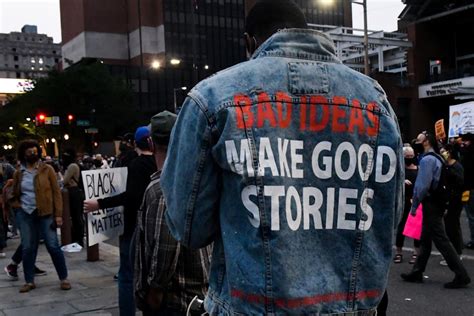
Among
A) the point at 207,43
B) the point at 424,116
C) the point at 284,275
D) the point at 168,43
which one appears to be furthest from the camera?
the point at 207,43

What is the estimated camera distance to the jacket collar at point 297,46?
174 centimetres

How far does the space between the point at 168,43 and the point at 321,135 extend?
260ft

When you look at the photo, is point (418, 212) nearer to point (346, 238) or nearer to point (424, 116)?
point (346, 238)

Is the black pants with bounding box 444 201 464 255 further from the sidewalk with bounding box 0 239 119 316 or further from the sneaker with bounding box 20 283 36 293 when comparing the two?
the sneaker with bounding box 20 283 36 293

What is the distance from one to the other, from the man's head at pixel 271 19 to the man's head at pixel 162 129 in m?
1.72

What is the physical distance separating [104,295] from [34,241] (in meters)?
1.25

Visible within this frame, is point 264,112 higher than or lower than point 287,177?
higher

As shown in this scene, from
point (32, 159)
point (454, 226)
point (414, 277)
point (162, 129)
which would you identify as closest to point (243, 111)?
point (162, 129)

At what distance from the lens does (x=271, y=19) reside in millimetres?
1833

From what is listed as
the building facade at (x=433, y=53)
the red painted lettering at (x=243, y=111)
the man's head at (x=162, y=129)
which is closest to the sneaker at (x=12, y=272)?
the man's head at (x=162, y=129)

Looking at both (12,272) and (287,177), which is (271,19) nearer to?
(287,177)

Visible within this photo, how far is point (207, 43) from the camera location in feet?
275

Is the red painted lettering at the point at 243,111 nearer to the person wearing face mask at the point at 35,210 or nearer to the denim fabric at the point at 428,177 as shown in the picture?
the denim fabric at the point at 428,177

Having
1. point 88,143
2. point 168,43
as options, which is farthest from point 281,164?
point 168,43
